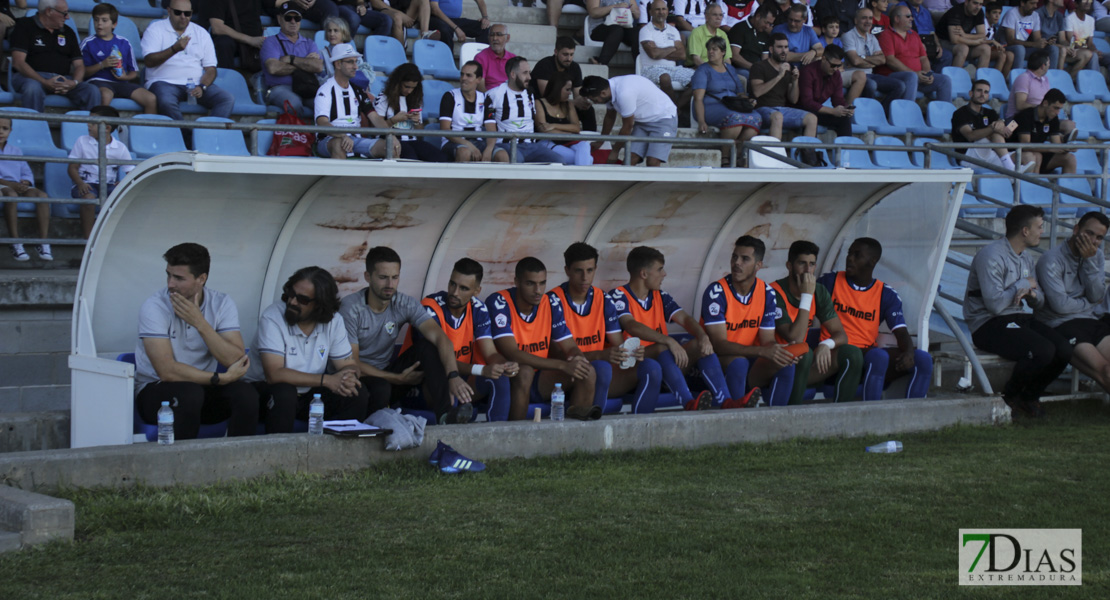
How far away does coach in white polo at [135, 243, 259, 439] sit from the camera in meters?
6.16

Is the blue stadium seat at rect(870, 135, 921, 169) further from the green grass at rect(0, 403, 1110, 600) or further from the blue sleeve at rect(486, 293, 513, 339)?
the blue sleeve at rect(486, 293, 513, 339)

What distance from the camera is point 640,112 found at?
1161 cm

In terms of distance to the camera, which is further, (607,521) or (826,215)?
(826,215)

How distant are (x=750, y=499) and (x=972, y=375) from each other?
348cm

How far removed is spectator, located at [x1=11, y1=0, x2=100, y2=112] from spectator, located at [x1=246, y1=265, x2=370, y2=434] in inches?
164

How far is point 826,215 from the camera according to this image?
29.5 ft

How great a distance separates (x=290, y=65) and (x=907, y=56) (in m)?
8.01

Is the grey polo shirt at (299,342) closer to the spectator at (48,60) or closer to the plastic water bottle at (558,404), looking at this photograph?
the plastic water bottle at (558,404)

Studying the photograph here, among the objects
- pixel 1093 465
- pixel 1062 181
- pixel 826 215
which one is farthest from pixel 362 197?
pixel 1062 181

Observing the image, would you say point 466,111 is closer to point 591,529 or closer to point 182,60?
point 182,60

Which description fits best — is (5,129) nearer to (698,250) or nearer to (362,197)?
(362,197)

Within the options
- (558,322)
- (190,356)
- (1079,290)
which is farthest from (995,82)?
(190,356)

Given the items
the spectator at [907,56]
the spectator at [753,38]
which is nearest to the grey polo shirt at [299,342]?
the spectator at [753,38]

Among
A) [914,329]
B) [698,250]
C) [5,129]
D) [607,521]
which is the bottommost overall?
[607,521]
